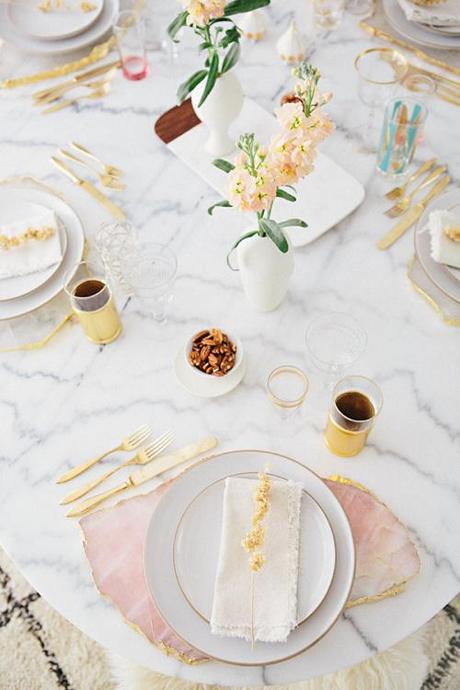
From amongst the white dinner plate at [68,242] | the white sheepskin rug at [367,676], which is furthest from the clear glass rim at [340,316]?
the white sheepskin rug at [367,676]

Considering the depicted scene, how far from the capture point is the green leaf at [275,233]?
1109 mm

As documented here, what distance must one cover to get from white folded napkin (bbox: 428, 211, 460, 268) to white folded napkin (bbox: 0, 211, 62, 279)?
0.74 m

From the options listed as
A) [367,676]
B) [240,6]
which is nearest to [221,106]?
[240,6]

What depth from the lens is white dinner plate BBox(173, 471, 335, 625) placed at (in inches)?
39.5

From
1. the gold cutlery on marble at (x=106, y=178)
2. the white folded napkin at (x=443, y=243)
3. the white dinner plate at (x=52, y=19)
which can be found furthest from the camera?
the white dinner plate at (x=52, y=19)

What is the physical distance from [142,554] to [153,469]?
0.14 m

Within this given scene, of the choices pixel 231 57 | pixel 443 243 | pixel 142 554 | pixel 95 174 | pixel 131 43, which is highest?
pixel 231 57

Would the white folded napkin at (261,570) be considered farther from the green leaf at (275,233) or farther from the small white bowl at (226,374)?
the green leaf at (275,233)

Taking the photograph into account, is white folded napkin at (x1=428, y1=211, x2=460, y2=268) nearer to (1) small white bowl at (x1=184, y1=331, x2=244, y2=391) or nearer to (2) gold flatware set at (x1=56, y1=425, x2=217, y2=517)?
(1) small white bowl at (x1=184, y1=331, x2=244, y2=391)

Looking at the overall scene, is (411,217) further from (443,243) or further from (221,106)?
(221,106)

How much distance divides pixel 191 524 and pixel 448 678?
1.01m

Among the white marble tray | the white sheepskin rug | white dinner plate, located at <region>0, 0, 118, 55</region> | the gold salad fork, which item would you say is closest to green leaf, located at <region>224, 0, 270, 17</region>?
the white marble tray

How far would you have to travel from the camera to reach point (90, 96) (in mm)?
1721

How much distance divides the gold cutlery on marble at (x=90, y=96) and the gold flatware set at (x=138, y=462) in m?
0.92
